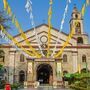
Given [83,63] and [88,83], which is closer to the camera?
[88,83]

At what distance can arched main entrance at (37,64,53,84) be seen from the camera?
192 ft

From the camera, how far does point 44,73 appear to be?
61750 millimetres

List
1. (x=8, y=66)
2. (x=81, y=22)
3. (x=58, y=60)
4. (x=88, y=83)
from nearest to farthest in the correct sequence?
(x=88, y=83) → (x=58, y=60) → (x=8, y=66) → (x=81, y=22)

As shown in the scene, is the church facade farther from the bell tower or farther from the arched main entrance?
the bell tower

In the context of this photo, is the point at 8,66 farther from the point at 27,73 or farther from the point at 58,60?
the point at 58,60

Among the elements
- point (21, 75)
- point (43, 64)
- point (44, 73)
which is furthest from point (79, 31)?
point (21, 75)

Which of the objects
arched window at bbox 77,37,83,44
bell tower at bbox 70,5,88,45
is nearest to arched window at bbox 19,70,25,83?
bell tower at bbox 70,5,88,45

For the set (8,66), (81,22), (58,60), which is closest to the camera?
(58,60)

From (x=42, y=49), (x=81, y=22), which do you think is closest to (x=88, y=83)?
(x=42, y=49)

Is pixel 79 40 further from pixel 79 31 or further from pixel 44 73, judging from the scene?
pixel 44 73

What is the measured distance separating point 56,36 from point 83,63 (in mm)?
7622

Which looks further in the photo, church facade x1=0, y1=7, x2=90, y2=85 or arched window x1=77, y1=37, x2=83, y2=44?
arched window x1=77, y1=37, x2=83, y2=44

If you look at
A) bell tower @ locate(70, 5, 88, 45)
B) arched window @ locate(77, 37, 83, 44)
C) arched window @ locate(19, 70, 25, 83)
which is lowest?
arched window @ locate(19, 70, 25, 83)

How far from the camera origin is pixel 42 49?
60.6m
